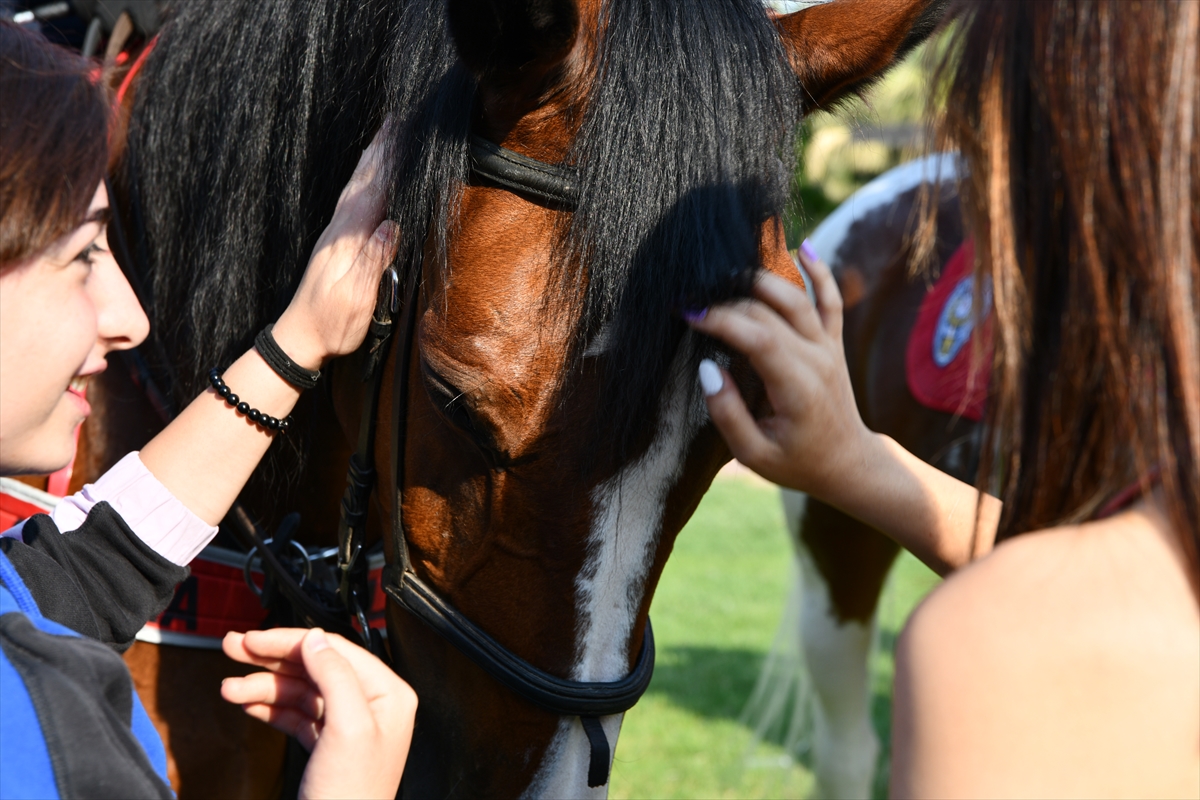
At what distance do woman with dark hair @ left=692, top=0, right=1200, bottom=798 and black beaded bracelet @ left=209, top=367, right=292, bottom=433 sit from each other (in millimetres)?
924

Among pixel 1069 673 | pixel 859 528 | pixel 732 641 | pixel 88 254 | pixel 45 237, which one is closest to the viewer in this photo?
pixel 1069 673

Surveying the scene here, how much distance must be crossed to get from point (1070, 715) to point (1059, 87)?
0.47 metres

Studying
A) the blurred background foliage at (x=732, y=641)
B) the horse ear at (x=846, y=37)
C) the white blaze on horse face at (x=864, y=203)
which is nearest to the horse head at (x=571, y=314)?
the horse ear at (x=846, y=37)

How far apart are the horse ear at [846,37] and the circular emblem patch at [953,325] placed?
181 cm

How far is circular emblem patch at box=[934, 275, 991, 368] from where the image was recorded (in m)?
3.25

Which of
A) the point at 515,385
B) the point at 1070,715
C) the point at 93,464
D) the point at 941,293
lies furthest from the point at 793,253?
the point at 941,293

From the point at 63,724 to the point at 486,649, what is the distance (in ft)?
2.11

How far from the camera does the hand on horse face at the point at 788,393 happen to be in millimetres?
1106

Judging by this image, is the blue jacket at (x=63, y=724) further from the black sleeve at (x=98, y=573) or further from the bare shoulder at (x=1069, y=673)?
the bare shoulder at (x=1069, y=673)

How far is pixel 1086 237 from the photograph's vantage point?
2.52 ft

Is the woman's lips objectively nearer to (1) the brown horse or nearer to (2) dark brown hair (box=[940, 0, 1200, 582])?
(2) dark brown hair (box=[940, 0, 1200, 582])

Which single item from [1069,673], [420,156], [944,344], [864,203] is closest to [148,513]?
[420,156]

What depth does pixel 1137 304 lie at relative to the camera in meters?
0.76

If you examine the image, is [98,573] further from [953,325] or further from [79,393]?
[953,325]
